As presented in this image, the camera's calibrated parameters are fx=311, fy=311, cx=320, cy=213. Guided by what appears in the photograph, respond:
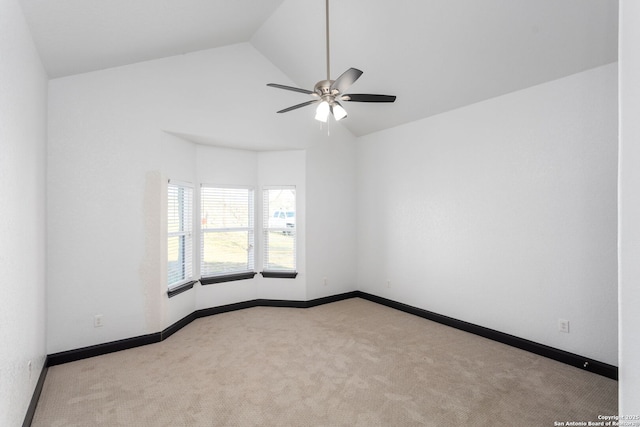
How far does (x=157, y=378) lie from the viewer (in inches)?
105

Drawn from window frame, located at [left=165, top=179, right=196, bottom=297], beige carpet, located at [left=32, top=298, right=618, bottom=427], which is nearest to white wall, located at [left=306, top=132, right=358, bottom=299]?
beige carpet, located at [left=32, top=298, right=618, bottom=427]

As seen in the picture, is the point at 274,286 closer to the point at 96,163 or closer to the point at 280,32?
the point at 96,163

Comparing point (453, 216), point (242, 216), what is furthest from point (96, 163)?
point (453, 216)

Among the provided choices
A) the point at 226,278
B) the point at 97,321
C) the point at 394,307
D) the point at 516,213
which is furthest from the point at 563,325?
the point at 97,321

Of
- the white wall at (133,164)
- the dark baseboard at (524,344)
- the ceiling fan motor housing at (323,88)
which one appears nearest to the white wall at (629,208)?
the ceiling fan motor housing at (323,88)

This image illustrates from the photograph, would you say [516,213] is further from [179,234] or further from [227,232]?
[179,234]

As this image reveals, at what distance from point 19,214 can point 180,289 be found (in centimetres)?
205

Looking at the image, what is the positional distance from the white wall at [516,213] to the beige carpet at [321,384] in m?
0.45

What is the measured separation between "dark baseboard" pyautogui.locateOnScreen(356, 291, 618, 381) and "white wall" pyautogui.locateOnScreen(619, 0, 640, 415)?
2.61 metres

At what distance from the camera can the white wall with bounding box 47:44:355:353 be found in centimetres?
295

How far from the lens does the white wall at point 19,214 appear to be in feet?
5.34

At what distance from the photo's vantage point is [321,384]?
2566 mm

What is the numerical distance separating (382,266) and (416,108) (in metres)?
2.33

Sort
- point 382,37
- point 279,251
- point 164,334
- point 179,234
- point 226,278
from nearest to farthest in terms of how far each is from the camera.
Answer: point 382,37 → point 164,334 → point 179,234 → point 226,278 → point 279,251
